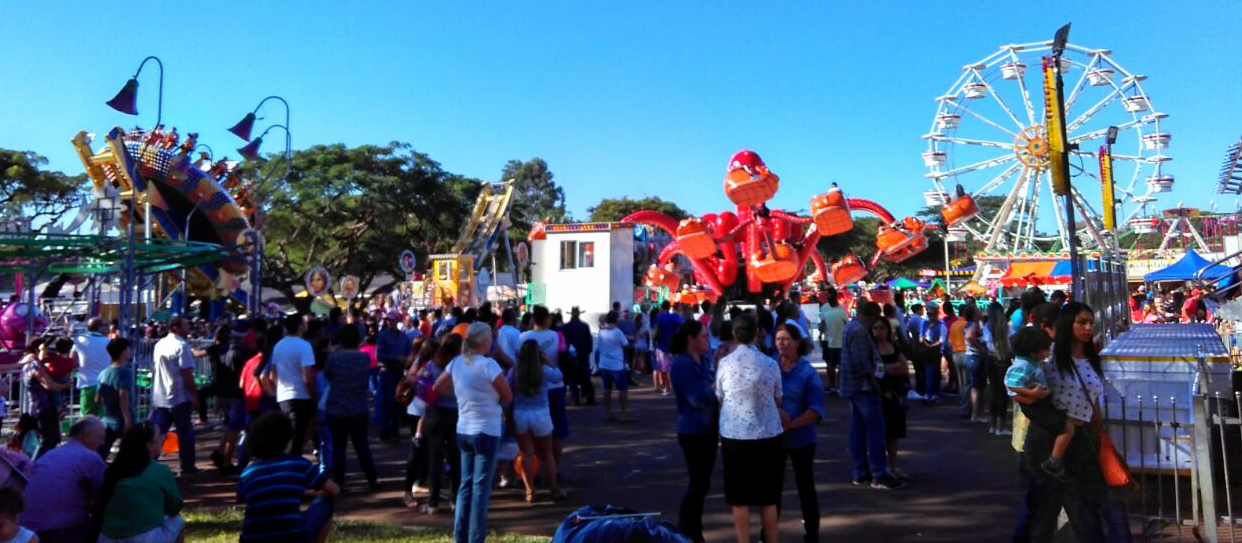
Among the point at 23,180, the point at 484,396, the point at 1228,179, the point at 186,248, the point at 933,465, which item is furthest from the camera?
the point at 23,180

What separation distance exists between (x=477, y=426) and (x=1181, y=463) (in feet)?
15.9

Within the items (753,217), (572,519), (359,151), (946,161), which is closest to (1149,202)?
(946,161)

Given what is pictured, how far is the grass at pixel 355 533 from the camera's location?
Answer: 18.4 ft

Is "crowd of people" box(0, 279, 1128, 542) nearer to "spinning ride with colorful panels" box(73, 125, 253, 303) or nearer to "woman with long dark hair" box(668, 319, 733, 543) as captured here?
"woman with long dark hair" box(668, 319, 733, 543)

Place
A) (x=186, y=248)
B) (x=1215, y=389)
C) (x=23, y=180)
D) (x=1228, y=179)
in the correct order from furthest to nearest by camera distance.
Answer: (x=23, y=180)
(x=1228, y=179)
(x=186, y=248)
(x=1215, y=389)

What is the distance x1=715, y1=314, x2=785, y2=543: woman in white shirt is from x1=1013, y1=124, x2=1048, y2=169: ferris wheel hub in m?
38.6

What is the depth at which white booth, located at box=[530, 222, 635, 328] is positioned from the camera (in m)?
25.1

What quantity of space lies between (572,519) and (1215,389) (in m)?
5.93

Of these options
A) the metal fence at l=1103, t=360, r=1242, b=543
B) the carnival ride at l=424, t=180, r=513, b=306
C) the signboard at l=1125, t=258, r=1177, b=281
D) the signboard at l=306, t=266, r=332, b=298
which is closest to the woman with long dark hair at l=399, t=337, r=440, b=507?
the metal fence at l=1103, t=360, r=1242, b=543

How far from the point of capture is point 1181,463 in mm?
6000

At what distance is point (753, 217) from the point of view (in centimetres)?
2395

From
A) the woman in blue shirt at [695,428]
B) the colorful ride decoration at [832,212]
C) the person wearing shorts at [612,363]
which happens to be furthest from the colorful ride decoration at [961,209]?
the woman in blue shirt at [695,428]

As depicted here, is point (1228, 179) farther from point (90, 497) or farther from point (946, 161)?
point (946, 161)

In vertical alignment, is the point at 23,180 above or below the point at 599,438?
above
